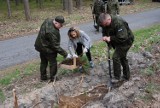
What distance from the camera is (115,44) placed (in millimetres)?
7777

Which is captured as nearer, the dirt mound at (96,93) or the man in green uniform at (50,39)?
the dirt mound at (96,93)

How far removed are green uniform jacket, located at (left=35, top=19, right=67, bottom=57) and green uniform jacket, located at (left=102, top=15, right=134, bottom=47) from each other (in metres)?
1.17

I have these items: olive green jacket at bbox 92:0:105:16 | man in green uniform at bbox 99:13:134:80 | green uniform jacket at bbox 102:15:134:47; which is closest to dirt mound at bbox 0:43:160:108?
man in green uniform at bbox 99:13:134:80

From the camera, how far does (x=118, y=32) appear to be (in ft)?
24.3

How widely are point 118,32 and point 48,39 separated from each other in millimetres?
1725

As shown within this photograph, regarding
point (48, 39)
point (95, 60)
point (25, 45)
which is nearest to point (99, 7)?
point (25, 45)

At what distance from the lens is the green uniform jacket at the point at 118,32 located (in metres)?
7.38

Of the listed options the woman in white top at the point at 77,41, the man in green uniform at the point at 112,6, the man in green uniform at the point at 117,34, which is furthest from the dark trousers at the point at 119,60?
the man in green uniform at the point at 112,6

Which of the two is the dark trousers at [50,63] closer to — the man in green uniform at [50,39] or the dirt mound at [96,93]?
the man in green uniform at [50,39]

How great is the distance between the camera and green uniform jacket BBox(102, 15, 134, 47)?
7.38 metres

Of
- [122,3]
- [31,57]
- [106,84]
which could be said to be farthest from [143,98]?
[122,3]

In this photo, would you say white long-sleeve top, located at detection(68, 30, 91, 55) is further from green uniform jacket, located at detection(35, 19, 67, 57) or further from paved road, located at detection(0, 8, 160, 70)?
paved road, located at detection(0, 8, 160, 70)

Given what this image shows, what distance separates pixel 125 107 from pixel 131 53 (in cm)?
377

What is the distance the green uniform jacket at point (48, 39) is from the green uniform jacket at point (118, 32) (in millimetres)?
1173
